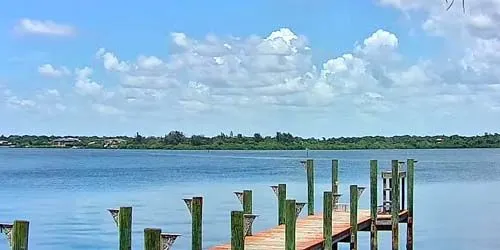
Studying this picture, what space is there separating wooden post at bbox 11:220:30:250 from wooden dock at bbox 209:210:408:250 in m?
5.02

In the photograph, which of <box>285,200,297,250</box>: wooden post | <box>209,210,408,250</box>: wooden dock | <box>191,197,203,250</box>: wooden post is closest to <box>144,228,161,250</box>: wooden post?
<box>191,197,203,250</box>: wooden post

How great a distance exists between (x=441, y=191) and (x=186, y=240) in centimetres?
2554

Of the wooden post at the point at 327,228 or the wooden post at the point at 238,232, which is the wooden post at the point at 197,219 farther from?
the wooden post at the point at 327,228

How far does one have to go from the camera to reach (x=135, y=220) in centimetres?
3462

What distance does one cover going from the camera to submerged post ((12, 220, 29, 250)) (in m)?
12.0

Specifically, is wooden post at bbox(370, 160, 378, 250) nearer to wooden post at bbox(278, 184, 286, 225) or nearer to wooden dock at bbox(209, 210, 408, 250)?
wooden dock at bbox(209, 210, 408, 250)

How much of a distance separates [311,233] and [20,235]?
8.04 meters

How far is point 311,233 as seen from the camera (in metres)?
18.7

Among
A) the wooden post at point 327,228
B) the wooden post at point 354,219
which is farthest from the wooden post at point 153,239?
the wooden post at point 354,219

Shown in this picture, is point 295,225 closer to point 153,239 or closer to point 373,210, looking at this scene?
point 153,239

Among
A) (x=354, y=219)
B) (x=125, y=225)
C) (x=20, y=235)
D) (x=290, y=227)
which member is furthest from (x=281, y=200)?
(x=20, y=235)

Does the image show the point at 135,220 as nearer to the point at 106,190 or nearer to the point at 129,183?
the point at 106,190

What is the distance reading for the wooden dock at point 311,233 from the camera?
55.4 ft

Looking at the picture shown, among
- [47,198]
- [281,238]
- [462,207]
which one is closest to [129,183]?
[47,198]
